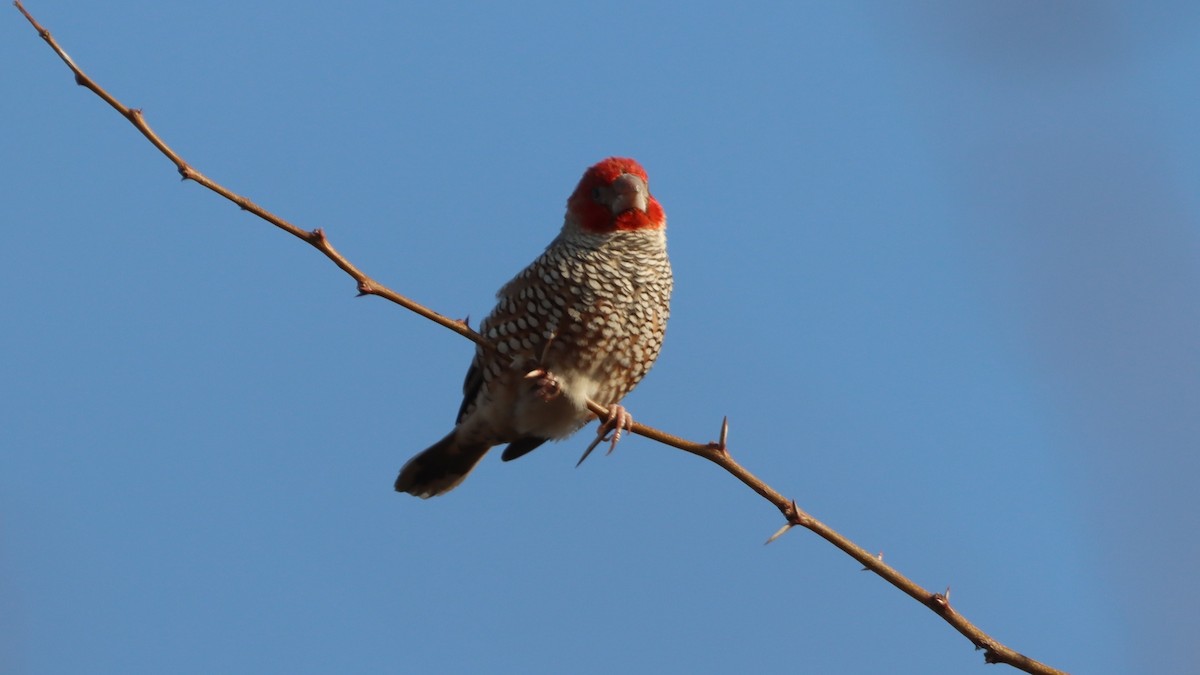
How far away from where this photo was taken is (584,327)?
4.99m

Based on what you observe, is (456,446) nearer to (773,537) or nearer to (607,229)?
(607,229)

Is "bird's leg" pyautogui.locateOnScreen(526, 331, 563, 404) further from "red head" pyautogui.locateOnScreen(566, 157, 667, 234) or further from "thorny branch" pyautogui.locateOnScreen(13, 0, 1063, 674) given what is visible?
"thorny branch" pyautogui.locateOnScreen(13, 0, 1063, 674)

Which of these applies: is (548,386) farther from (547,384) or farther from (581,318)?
(581,318)

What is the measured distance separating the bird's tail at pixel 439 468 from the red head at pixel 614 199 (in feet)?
3.86

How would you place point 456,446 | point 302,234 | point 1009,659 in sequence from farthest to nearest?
point 456,446
point 302,234
point 1009,659

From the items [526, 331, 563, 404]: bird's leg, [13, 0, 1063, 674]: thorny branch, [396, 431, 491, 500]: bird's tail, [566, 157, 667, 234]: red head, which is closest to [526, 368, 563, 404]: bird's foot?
[526, 331, 563, 404]: bird's leg

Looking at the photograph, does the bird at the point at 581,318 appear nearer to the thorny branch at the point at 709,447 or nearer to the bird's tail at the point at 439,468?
the bird's tail at the point at 439,468

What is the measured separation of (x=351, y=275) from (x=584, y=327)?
185 cm

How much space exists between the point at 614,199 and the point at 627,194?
0.06 meters

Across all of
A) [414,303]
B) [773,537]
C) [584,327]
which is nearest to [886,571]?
[773,537]

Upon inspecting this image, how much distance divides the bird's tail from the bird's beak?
1.30 meters

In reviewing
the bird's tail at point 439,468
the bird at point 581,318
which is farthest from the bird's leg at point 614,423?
the bird's tail at point 439,468

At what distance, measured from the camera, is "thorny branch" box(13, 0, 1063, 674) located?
8.80ft

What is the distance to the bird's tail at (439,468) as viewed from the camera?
18.8 ft
